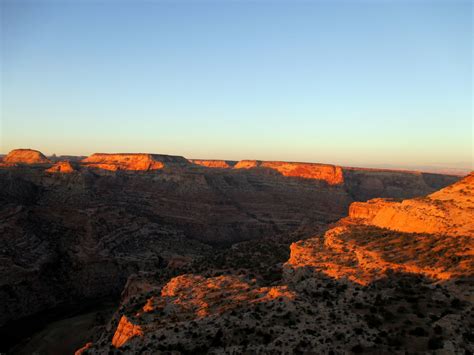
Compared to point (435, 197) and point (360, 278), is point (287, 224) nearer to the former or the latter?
point (435, 197)

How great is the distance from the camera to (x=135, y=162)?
13938 centimetres

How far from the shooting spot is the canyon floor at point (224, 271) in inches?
846

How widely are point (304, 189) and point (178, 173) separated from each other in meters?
36.4

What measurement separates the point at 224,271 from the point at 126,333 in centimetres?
1447

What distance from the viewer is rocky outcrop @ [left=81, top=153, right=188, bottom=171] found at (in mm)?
120150

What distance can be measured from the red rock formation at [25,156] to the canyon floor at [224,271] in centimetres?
7484

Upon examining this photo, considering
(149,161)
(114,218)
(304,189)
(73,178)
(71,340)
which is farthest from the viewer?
(149,161)

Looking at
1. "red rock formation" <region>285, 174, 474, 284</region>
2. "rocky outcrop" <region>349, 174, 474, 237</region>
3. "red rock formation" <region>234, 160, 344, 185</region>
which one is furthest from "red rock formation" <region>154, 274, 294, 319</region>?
"red rock formation" <region>234, 160, 344, 185</region>

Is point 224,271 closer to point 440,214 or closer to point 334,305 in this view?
point 334,305

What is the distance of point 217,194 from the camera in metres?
110

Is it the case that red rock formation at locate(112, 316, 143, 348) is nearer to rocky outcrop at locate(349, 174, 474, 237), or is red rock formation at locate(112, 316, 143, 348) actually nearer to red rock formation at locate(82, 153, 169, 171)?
rocky outcrop at locate(349, 174, 474, 237)

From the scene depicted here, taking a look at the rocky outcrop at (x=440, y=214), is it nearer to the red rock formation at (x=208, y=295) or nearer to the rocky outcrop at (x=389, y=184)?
the red rock formation at (x=208, y=295)

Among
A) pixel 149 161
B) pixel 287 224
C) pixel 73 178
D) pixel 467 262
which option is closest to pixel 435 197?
pixel 467 262

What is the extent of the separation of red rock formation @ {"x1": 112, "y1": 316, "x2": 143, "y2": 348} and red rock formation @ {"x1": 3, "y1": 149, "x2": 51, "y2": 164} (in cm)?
15352
